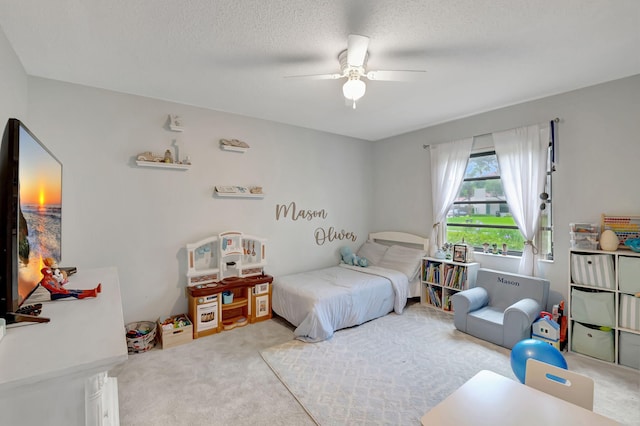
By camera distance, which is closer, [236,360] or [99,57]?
[99,57]

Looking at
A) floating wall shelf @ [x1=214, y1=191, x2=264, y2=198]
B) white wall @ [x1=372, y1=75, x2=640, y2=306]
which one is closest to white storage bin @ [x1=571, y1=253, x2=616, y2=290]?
white wall @ [x1=372, y1=75, x2=640, y2=306]

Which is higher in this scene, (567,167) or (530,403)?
(567,167)

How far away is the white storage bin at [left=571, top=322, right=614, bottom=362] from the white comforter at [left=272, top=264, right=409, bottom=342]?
5.68ft

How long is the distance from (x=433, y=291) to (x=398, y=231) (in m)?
1.11

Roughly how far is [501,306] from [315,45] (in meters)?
3.35

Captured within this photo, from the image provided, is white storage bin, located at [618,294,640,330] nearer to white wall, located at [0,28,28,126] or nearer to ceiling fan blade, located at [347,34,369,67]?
ceiling fan blade, located at [347,34,369,67]

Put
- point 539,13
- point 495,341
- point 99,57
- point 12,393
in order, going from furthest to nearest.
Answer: point 495,341 → point 99,57 → point 539,13 → point 12,393

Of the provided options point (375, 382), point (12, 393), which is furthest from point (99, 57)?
point (375, 382)

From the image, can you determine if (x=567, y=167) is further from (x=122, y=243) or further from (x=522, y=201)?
(x=122, y=243)

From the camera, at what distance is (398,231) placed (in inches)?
185

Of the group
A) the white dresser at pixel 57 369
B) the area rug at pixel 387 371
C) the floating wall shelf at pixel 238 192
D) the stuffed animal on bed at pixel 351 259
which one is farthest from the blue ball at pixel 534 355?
the floating wall shelf at pixel 238 192

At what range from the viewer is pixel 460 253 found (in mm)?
3709

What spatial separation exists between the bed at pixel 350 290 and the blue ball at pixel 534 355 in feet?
5.23

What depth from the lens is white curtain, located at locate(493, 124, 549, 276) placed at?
3.11 meters
